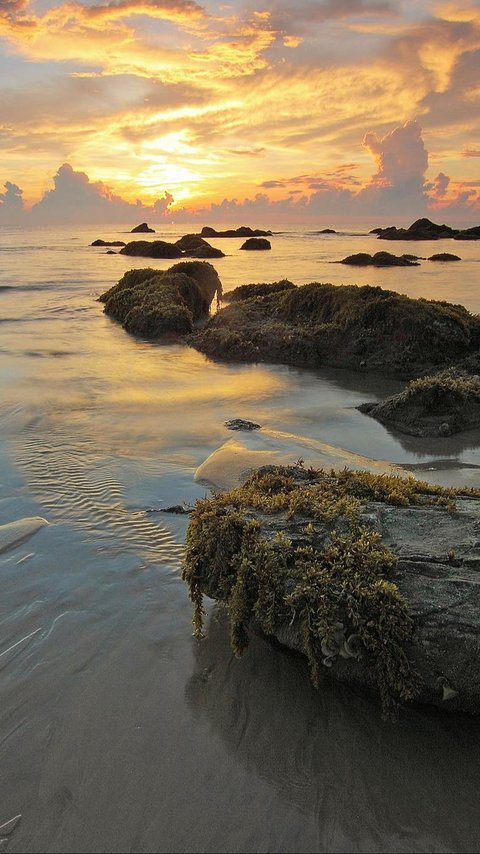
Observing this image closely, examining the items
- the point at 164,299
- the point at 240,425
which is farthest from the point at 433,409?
the point at 164,299

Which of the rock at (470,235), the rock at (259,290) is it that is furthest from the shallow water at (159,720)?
the rock at (470,235)

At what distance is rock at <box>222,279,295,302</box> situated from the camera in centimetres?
1733

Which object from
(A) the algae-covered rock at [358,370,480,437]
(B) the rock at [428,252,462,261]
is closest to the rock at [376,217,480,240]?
Result: (B) the rock at [428,252,462,261]

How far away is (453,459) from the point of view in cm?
693

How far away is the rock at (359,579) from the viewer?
10.2 feet

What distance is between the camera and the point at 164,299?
17828 millimetres

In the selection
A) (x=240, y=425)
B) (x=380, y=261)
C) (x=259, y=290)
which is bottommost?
(x=240, y=425)

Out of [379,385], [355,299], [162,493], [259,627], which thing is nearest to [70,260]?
[355,299]

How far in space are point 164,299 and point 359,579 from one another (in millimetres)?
15601

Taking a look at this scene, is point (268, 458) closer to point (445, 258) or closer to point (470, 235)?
point (445, 258)

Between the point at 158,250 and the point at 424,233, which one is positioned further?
the point at 424,233

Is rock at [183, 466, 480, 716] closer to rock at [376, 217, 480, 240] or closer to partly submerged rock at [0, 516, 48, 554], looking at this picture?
partly submerged rock at [0, 516, 48, 554]

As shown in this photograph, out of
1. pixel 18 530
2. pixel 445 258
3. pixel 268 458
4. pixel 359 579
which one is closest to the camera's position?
pixel 359 579

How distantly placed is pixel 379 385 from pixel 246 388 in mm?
2555
